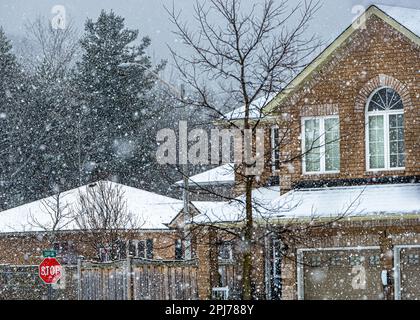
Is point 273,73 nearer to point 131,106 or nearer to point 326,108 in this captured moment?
point 326,108

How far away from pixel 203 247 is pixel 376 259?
414cm

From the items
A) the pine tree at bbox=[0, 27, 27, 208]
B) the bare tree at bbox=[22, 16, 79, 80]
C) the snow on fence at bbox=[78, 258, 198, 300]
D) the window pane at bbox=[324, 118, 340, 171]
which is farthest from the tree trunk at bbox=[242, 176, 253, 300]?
the bare tree at bbox=[22, 16, 79, 80]

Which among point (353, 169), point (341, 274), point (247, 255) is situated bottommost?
point (341, 274)

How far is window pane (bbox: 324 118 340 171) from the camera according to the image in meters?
19.8

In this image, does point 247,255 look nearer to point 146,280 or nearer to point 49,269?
point 146,280

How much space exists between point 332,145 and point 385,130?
1349mm

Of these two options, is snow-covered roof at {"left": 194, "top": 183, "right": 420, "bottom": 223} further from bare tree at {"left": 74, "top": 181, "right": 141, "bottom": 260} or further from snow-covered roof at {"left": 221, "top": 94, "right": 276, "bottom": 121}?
bare tree at {"left": 74, "top": 181, "right": 141, "bottom": 260}

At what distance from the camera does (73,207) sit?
108ft

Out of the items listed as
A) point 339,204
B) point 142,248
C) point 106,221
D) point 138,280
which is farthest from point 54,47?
point 339,204

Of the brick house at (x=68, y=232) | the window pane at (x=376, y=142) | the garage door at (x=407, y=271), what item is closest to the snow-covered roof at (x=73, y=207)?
the brick house at (x=68, y=232)

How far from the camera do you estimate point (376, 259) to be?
63.0ft
